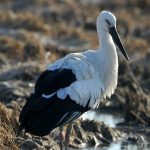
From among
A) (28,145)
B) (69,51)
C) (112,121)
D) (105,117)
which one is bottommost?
(69,51)

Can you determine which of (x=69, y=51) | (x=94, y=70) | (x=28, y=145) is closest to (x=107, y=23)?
(x=94, y=70)

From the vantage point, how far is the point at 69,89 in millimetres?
10898

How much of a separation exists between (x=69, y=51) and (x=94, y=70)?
865 cm

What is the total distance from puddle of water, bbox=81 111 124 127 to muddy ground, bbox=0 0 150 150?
0.59 ft

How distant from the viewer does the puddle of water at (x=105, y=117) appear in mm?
14797

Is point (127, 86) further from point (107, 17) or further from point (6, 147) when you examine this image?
point (6, 147)

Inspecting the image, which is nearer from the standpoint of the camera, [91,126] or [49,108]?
[49,108]

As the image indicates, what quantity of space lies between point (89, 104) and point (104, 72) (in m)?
0.60

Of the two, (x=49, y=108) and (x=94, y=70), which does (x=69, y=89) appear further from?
(x=94, y=70)

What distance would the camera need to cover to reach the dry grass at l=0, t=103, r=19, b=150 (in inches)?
416

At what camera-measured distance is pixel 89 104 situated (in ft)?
36.7

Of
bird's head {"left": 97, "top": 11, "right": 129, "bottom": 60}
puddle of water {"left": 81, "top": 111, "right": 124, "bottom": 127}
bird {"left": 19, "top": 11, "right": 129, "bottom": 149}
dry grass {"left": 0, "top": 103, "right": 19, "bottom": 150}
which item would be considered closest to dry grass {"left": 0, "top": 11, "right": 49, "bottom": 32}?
puddle of water {"left": 81, "top": 111, "right": 124, "bottom": 127}

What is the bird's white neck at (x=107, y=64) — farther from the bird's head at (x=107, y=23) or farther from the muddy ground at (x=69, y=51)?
the muddy ground at (x=69, y=51)

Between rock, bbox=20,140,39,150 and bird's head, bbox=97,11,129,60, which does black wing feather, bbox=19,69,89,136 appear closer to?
rock, bbox=20,140,39,150
